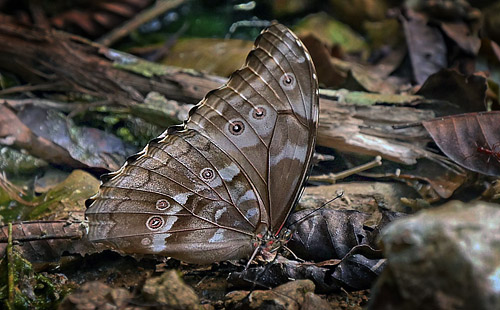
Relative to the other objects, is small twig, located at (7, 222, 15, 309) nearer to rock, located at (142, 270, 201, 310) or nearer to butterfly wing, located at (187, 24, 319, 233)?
rock, located at (142, 270, 201, 310)

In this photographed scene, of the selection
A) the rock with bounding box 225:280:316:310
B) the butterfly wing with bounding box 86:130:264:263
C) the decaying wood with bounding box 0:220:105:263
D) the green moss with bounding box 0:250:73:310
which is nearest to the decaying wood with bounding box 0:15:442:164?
the butterfly wing with bounding box 86:130:264:263

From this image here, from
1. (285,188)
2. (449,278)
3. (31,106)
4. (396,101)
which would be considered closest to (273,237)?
(285,188)

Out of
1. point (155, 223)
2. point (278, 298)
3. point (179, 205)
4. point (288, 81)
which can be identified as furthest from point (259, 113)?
point (278, 298)

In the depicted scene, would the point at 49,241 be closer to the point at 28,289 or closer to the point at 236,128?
the point at 28,289

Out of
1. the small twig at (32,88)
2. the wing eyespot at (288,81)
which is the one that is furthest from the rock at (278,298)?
the small twig at (32,88)

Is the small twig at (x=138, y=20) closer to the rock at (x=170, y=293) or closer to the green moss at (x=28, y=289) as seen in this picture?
the green moss at (x=28, y=289)

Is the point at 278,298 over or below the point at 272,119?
below
